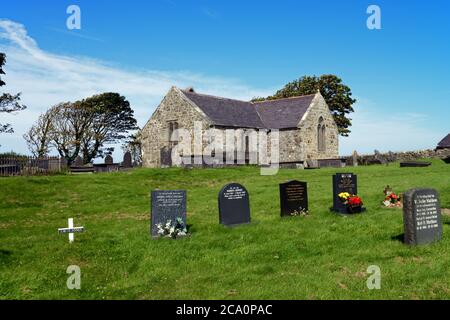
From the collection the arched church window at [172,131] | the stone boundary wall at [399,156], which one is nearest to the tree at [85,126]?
the arched church window at [172,131]

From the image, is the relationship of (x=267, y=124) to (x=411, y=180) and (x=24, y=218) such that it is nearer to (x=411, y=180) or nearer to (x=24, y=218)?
(x=411, y=180)

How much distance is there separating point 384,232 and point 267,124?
32.2 meters

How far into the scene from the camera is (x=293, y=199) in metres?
13.4

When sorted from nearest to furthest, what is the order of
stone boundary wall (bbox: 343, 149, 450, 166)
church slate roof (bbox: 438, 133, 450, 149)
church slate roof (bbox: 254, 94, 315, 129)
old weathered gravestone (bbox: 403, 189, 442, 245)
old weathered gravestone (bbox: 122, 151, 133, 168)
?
old weathered gravestone (bbox: 403, 189, 442, 245) → old weathered gravestone (bbox: 122, 151, 133, 168) → stone boundary wall (bbox: 343, 149, 450, 166) → church slate roof (bbox: 254, 94, 315, 129) → church slate roof (bbox: 438, 133, 450, 149)

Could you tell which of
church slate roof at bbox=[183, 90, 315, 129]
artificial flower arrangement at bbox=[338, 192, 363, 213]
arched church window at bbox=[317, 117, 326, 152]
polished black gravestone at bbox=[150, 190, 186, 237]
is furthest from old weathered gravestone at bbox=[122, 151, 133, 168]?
artificial flower arrangement at bbox=[338, 192, 363, 213]

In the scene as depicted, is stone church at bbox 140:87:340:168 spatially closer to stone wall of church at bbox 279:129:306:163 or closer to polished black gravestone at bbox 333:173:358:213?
stone wall of church at bbox 279:129:306:163

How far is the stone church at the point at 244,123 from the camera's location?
3769cm

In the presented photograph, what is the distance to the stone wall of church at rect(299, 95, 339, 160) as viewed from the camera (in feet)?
133

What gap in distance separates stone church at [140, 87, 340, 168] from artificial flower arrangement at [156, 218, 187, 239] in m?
24.8

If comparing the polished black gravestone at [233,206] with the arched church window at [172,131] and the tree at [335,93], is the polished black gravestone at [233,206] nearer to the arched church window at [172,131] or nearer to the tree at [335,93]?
the arched church window at [172,131]

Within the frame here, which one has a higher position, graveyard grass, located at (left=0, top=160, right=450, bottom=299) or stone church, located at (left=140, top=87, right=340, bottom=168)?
stone church, located at (left=140, top=87, right=340, bottom=168)

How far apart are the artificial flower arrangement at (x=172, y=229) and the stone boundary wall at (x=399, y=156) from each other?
104 feet

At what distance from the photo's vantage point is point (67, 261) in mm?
9539
